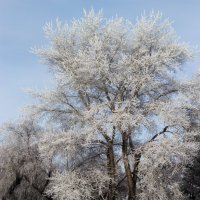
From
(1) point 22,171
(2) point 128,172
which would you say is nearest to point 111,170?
(2) point 128,172

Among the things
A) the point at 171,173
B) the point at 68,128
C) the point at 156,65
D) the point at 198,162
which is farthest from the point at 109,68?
the point at 198,162

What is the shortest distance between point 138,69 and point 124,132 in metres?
2.97

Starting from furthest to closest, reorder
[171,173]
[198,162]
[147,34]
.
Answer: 1. [198,162]
2. [147,34]
3. [171,173]

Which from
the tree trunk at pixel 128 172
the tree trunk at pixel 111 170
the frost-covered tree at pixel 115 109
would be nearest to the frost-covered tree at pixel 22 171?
the frost-covered tree at pixel 115 109

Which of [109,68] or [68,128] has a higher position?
[109,68]

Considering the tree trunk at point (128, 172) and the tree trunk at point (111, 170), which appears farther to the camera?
the tree trunk at point (111, 170)

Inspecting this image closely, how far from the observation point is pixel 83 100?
21.8 metres

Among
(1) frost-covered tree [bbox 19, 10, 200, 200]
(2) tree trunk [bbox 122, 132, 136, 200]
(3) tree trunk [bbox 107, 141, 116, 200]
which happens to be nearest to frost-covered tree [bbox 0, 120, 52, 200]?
(1) frost-covered tree [bbox 19, 10, 200, 200]

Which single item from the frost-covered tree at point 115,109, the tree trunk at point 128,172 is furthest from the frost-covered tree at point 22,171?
the tree trunk at point 128,172

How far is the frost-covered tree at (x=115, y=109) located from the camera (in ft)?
62.8

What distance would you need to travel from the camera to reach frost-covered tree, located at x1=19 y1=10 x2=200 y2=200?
19156mm

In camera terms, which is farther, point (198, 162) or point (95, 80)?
point (198, 162)

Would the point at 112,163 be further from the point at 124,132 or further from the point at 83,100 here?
the point at 83,100

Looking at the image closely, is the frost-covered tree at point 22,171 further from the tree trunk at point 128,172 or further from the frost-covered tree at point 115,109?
the tree trunk at point 128,172
